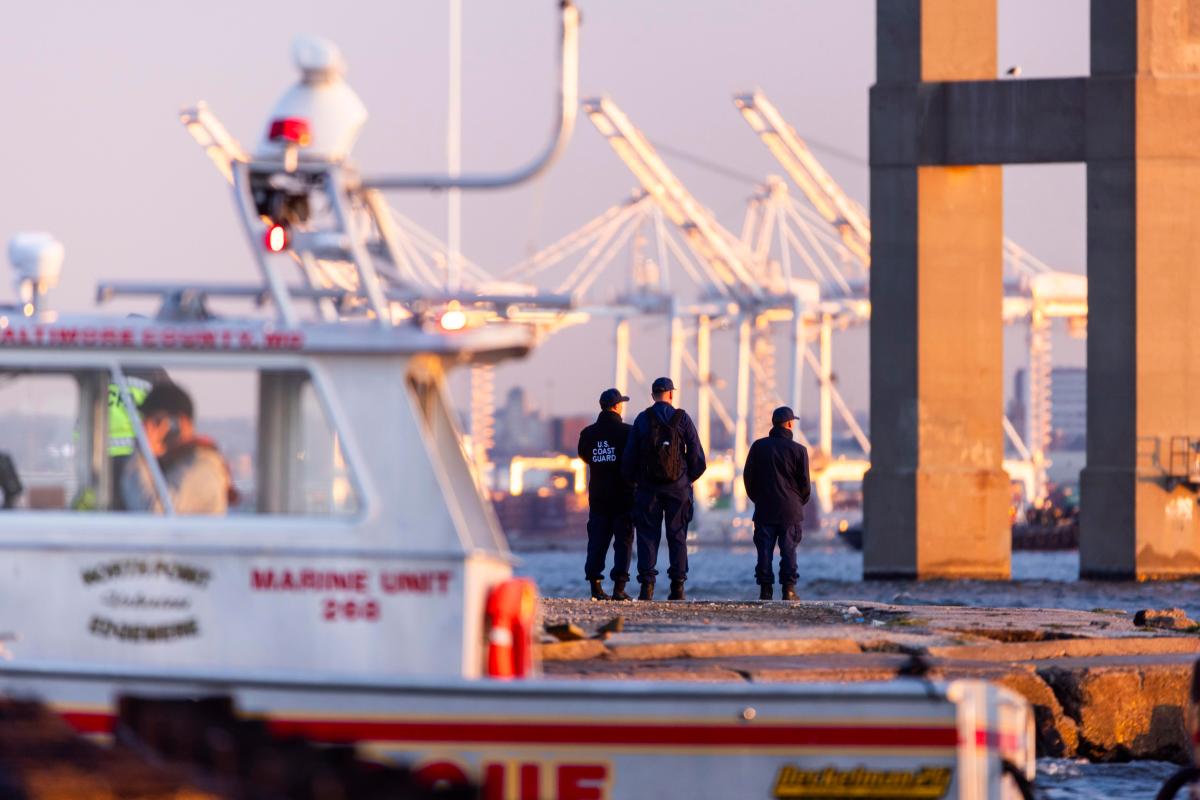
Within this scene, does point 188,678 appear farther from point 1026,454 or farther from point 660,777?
point 1026,454

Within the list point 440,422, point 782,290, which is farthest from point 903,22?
point 782,290

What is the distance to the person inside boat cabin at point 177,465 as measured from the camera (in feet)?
27.1

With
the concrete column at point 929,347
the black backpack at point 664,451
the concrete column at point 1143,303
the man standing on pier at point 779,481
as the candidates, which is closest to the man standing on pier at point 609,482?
the black backpack at point 664,451

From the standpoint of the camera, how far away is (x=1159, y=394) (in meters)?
35.7

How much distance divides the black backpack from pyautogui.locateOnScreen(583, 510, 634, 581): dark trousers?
0.70 m

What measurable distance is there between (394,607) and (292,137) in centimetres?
174

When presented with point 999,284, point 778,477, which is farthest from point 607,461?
point 999,284

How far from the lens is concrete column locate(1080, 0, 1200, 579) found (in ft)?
117

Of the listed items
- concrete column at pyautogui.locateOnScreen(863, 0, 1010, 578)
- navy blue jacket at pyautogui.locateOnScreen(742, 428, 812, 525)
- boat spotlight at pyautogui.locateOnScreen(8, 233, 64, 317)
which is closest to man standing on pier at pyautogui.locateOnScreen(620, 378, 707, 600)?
navy blue jacket at pyautogui.locateOnScreen(742, 428, 812, 525)

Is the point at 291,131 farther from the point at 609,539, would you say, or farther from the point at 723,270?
the point at 723,270

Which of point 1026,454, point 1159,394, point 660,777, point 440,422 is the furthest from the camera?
point 1026,454

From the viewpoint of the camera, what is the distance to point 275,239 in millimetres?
8258

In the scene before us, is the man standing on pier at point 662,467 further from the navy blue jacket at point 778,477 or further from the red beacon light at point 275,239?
the red beacon light at point 275,239

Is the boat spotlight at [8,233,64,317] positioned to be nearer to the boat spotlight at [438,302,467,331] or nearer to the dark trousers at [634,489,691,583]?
the boat spotlight at [438,302,467,331]
